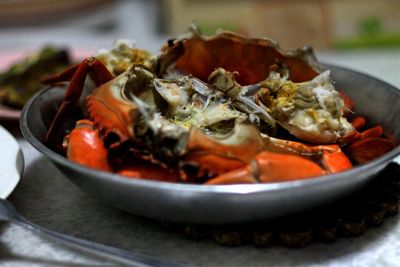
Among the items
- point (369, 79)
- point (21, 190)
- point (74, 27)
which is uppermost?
point (369, 79)

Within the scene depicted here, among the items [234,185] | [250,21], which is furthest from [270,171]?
[250,21]

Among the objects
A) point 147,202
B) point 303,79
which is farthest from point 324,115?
point 147,202

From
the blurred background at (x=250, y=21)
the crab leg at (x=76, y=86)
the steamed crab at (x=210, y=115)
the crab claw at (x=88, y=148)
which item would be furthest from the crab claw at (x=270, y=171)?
the blurred background at (x=250, y=21)

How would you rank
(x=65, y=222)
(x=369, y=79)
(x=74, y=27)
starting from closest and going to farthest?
(x=65, y=222) → (x=369, y=79) → (x=74, y=27)

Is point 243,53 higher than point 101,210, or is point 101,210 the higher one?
point 243,53

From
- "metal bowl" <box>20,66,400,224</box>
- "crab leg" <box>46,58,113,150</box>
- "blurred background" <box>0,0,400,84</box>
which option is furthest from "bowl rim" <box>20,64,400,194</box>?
"blurred background" <box>0,0,400,84</box>

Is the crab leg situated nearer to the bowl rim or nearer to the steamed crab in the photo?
the steamed crab

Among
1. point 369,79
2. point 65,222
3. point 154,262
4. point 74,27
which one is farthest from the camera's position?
point 74,27

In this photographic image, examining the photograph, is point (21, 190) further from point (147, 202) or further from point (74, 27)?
point (74, 27)
